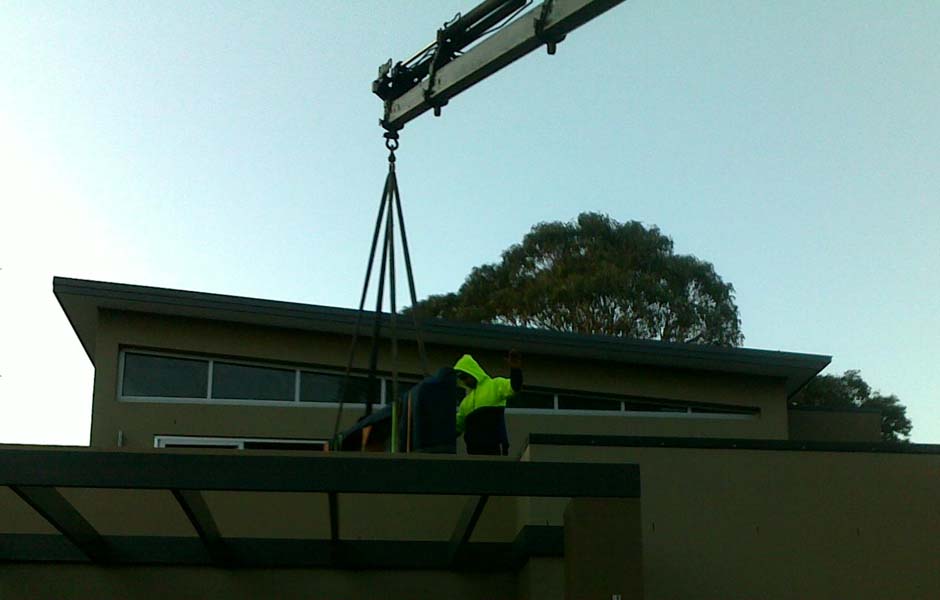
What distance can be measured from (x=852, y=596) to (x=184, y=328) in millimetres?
9532

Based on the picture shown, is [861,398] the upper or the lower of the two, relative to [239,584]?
upper

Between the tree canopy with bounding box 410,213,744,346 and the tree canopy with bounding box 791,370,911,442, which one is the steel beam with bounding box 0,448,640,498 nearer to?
the tree canopy with bounding box 410,213,744,346

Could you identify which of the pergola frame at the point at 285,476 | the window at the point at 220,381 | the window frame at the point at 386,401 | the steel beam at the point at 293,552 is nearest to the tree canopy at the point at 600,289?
the window frame at the point at 386,401

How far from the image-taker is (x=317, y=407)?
17.0m

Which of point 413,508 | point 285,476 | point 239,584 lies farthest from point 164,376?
point 285,476

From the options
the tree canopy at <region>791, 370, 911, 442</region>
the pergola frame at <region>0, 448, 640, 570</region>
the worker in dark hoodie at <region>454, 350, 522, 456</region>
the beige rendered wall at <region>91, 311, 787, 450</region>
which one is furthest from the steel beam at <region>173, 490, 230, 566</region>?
the tree canopy at <region>791, 370, 911, 442</region>

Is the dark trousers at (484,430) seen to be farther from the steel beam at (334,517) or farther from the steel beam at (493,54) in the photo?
the steel beam at (493,54)

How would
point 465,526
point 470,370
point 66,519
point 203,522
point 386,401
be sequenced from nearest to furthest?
point 66,519 → point 203,522 → point 465,526 → point 470,370 → point 386,401

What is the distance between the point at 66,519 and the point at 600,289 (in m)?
30.7

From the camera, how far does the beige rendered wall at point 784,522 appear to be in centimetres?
1059

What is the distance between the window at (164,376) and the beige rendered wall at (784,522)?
750 cm

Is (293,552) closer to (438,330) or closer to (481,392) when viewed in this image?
(481,392)

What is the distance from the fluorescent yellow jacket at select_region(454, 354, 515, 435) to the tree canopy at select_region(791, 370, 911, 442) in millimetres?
32490

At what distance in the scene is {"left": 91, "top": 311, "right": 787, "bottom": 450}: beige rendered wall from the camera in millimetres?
16531
